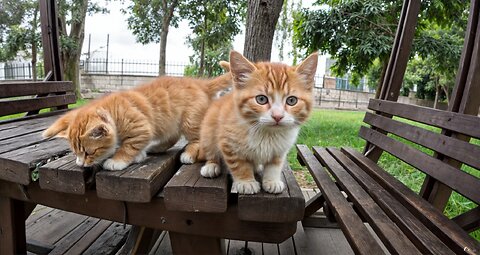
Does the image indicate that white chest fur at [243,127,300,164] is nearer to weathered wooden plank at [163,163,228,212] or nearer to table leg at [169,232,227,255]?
weathered wooden plank at [163,163,228,212]

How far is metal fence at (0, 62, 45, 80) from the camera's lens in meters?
14.5

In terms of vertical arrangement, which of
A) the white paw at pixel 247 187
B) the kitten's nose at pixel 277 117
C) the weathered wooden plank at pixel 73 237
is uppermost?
the kitten's nose at pixel 277 117

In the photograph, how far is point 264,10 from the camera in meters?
3.64

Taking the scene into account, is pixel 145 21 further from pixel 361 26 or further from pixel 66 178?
pixel 66 178

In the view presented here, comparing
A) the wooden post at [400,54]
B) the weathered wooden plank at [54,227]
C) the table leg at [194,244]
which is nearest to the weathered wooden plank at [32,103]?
the weathered wooden plank at [54,227]

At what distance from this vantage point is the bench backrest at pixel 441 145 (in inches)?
50.0

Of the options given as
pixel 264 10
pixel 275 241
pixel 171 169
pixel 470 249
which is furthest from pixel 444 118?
pixel 264 10

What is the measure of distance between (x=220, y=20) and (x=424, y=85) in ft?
53.1

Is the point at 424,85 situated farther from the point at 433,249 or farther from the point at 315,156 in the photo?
the point at 433,249

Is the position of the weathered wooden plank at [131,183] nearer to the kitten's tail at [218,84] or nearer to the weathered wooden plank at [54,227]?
the kitten's tail at [218,84]

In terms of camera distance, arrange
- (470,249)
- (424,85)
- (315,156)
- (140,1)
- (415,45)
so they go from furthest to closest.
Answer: (424,85), (140,1), (415,45), (315,156), (470,249)

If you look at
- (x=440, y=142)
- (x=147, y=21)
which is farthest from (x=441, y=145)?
(x=147, y=21)

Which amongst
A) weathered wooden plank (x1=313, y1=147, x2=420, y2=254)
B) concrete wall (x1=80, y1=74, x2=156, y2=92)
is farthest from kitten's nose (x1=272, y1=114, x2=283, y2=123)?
concrete wall (x1=80, y1=74, x2=156, y2=92)

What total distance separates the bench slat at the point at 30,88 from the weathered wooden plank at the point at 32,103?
0.19ft
